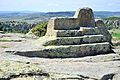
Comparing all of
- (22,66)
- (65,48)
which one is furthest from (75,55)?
(22,66)

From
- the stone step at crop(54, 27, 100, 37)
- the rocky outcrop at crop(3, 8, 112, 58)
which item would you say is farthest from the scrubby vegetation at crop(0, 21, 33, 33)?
the stone step at crop(54, 27, 100, 37)

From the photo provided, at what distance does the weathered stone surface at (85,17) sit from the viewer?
30.8 meters

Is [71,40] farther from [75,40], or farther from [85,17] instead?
[85,17]

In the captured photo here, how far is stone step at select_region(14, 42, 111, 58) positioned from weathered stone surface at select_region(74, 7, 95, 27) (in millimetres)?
3489

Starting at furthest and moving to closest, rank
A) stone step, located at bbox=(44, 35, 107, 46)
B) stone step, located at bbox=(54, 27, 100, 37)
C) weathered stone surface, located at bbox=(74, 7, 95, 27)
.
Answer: weathered stone surface, located at bbox=(74, 7, 95, 27)
stone step, located at bbox=(54, 27, 100, 37)
stone step, located at bbox=(44, 35, 107, 46)

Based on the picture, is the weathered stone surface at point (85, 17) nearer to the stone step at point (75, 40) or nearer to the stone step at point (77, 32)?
the stone step at point (77, 32)

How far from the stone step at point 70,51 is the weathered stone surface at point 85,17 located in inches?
137

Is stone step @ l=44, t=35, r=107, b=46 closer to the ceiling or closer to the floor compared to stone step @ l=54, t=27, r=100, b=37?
closer to the floor

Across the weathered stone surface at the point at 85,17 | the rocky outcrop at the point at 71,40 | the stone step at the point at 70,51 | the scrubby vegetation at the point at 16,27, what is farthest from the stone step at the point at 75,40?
the scrubby vegetation at the point at 16,27

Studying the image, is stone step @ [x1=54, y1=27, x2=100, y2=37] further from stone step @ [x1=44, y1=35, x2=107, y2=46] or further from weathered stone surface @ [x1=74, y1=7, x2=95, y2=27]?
weathered stone surface @ [x1=74, y1=7, x2=95, y2=27]

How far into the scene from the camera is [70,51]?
87.3 ft

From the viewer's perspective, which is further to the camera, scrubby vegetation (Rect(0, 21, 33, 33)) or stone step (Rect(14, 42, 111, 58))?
scrubby vegetation (Rect(0, 21, 33, 33))

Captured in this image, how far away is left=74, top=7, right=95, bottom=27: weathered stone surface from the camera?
30.8m

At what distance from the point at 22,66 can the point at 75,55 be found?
37.8ft
